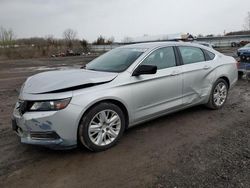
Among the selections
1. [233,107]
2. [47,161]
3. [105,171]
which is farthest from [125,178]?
[233,107]

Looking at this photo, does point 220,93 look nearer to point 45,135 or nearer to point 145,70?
point 145,70

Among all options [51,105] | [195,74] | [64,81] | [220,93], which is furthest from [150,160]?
[220,93]

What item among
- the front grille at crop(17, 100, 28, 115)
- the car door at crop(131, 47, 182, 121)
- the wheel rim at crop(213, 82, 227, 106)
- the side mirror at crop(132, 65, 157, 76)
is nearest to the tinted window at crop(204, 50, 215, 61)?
the wheel rim at crop(213, 82, 227, 106)

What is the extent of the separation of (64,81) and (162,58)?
1.92 meters

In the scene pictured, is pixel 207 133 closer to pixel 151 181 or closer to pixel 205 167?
pixel 205 167

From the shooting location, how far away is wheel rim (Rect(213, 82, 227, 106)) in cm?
567

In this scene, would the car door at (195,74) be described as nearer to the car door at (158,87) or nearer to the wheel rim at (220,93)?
the car door at (158,87)

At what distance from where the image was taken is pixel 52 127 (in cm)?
340

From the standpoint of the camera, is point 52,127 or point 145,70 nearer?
point 52,127

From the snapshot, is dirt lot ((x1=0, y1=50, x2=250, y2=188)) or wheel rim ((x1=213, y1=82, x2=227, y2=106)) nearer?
dirt lot ((x1=0, y1=50, x2=250, y2=188))

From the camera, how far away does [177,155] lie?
3.64 m

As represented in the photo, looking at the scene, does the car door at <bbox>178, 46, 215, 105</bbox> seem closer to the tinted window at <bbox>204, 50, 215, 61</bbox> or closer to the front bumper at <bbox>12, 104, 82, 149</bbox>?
the tinted window at <bbox>204, 50, 215, 61</bbox>

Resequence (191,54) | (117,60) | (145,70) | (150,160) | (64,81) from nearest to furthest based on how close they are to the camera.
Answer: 1. (150,160)
2. (64,81)
3. (145,70)
4. (117,60)
5. (191,54)

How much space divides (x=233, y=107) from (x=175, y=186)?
3791 millimetres
